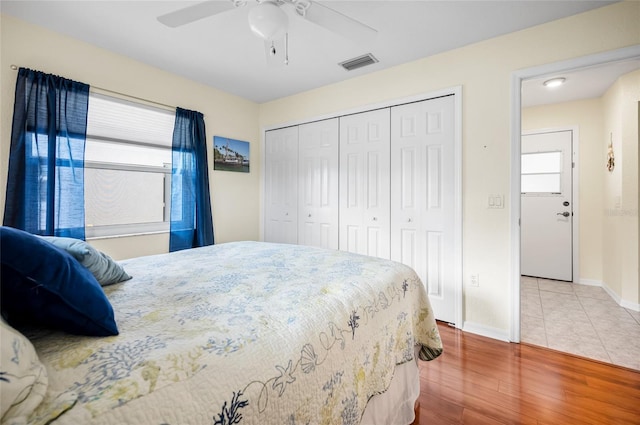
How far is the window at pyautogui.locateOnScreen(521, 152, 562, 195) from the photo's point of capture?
4.23m

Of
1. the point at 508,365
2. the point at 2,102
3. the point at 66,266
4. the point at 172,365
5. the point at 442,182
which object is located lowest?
the point at 508,365

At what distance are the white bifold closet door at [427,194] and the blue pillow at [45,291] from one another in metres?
2.60

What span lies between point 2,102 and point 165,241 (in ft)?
5.47

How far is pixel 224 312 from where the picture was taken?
98cm

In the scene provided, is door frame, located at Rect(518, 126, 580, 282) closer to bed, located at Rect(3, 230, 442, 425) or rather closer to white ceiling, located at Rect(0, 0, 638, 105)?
white ceiling, located at Rect(0, 0, 638, 105)

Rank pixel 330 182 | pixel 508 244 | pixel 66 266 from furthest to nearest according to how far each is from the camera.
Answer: pixel 330 182, pixel 508 244, pixel 66 266

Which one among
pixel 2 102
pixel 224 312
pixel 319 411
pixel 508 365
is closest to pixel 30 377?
pixel 224 312

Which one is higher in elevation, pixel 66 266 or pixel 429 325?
pixel 66 266

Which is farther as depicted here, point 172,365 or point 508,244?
point 508,244

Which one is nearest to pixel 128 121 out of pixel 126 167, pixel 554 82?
pixel 126 167

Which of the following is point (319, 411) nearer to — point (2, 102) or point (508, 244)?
point (508, 244)

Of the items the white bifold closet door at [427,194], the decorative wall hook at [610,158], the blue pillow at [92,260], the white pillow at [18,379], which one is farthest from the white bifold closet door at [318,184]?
the decorative wall hook at [610,158]

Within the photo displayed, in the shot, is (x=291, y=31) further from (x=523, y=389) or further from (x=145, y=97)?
(x=523, y=389)

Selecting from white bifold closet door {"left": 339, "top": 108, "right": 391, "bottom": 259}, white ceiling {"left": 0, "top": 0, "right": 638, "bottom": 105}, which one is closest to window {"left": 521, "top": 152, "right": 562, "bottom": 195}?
→ white ceiling {"left": 0, "top": 0, "right": 638, "bottom": 105}
